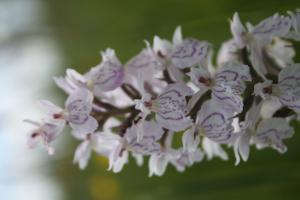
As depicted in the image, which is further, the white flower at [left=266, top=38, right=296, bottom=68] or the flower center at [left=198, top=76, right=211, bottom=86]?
the white flower at [left=266, top=38, right=296, bottom=68]

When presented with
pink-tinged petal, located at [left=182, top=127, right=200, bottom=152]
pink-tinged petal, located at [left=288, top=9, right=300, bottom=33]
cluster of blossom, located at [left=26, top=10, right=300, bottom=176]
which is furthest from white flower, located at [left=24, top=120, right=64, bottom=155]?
pink-tinged petal, located at [left=288, top=9, right=300, bottom=33]

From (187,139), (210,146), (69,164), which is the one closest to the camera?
(187,139)

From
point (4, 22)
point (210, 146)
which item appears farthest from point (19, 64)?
point (210, 146)

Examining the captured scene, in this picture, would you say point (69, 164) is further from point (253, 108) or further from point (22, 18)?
point (253, 108)

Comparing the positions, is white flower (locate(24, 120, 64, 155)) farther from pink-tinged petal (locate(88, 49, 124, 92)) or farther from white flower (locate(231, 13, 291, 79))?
white flower (locate(231, 13, 291, 79))

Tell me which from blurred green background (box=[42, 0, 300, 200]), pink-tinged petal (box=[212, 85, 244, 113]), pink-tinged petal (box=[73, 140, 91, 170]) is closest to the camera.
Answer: pink-tinged petal (box=[212, 85, 244, 113])

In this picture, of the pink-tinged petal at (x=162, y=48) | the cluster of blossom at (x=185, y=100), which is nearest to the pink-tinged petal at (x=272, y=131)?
the cluster of blossom at (x=185, y=100)
